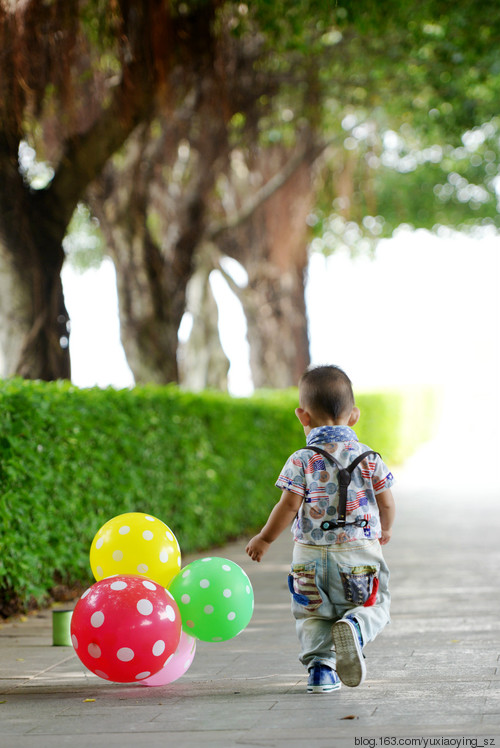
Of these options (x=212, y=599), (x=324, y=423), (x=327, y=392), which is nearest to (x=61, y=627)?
(x=212, y=599)

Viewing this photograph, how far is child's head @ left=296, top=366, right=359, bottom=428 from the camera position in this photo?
183 inches

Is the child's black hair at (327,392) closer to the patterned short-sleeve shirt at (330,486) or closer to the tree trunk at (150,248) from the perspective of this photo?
the patterned short-sleeve shirt at (330,486)

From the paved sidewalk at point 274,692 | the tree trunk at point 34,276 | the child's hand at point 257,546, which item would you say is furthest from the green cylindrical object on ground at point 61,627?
the tree trunk at point 34,276

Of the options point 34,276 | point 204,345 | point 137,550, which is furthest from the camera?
point 204,345

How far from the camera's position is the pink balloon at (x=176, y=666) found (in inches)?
182

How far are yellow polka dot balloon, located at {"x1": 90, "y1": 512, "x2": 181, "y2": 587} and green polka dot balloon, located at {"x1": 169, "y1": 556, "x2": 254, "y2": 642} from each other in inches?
11.0

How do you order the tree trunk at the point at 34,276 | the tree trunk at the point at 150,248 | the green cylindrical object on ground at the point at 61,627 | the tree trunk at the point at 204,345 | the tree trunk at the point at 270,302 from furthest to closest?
the tree trunk at the point at 204,345
the tree trunk at the point at 270,302
the tree trunk at the point at 150,248
the tree trunk at the point at 34,276
the green cylindrical object on ground at the point at 61,627

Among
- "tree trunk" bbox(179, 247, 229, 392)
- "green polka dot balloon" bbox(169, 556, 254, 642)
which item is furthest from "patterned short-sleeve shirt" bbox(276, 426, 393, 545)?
"tree trunk" bbox(179, 247, 229, 392)

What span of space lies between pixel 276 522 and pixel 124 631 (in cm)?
81

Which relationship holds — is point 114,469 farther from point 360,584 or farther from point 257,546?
point 360,584

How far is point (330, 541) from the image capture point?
4.50m

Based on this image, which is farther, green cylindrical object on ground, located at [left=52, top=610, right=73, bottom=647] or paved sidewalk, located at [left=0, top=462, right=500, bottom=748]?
green cylindrical object on ground, located at [left=52, top=610, right=73, bottom=647]

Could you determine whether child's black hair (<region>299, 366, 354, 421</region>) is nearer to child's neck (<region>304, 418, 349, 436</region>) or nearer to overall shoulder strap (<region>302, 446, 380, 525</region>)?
child's neck (<region>304, 418, 349, 436</region>)

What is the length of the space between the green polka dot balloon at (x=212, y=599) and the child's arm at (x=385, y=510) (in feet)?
2.32
